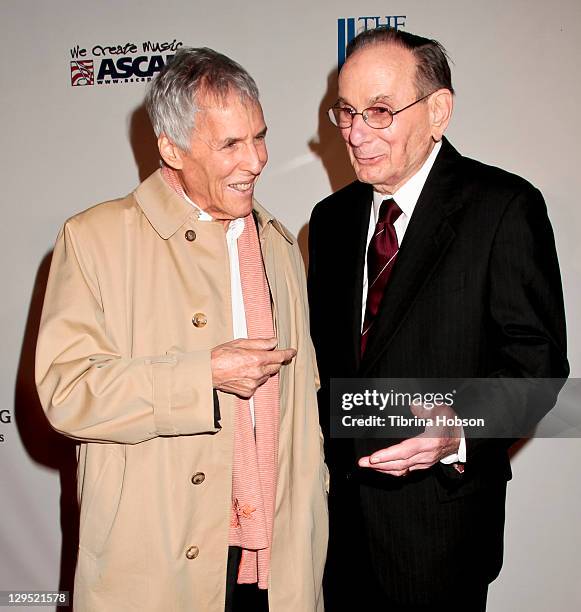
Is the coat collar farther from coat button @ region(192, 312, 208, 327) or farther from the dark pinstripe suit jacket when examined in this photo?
the dark pinstripe suit jacket

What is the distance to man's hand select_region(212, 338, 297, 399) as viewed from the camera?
4.56 feet

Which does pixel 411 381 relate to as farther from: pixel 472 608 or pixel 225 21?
pixel 225 21

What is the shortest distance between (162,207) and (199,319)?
0.24 meters

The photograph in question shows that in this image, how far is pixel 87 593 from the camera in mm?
1529

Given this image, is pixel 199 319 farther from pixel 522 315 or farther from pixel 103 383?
pixel 522 315

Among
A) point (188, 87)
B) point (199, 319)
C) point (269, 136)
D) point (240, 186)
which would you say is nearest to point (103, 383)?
point (199, 319)

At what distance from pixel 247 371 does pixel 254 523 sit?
0.37m

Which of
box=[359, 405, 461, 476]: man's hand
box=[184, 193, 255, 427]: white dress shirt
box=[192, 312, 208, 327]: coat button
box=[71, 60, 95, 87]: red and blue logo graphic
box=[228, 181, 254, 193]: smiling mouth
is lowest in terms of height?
box=[359, 405, 461, 476]: man's hand

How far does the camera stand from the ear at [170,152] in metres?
1.51

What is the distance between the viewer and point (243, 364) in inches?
54.7

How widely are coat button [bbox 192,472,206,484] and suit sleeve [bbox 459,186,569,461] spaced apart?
550 millimetres

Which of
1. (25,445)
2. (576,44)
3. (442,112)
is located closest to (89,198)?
(25,445)

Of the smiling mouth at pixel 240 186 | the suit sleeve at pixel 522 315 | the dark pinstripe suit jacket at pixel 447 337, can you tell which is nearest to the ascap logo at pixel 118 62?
the dark pinstripe suit jacket at pixel 447 337

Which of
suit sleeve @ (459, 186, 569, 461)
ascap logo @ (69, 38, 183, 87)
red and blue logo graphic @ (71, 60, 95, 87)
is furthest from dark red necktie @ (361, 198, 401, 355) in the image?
red and blue logo graphic @ (71, 60, 95, 87)
